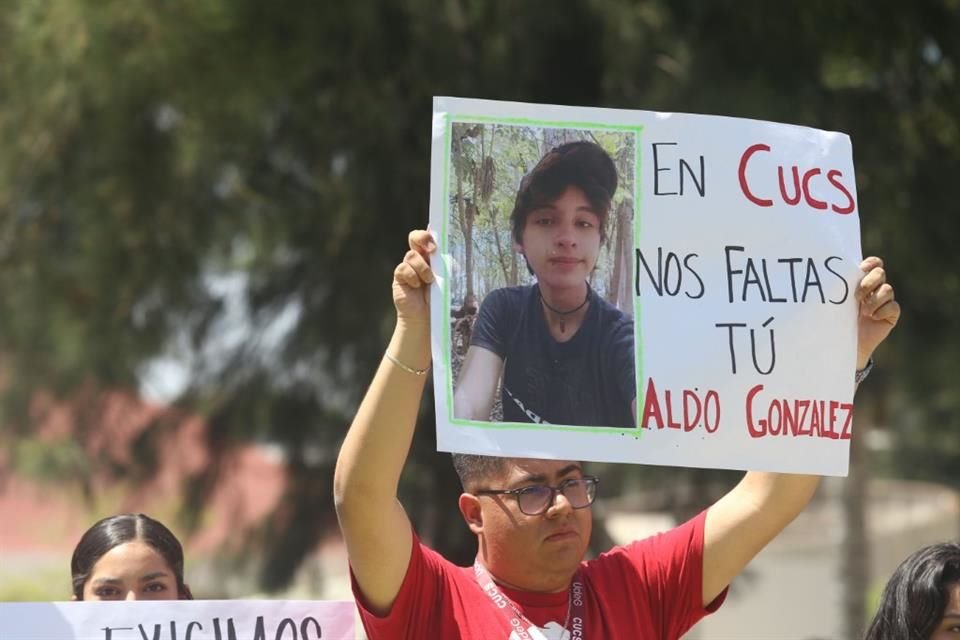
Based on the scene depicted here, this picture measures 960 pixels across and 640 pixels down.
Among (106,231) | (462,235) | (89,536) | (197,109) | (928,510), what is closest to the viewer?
(462,235)

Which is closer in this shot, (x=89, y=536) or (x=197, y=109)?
(x=89, y=536)

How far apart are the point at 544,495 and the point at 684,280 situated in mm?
461

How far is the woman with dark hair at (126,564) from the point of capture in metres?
2.70

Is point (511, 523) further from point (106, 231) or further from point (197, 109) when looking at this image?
point (106, 231)

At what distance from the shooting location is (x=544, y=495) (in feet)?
7.85

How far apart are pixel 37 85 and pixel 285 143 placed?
1176 millimetres

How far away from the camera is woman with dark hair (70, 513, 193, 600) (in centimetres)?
270

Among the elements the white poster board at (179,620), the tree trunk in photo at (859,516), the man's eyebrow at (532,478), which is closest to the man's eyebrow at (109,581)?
the white poster board at (179,620)

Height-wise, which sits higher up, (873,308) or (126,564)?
(873,308)

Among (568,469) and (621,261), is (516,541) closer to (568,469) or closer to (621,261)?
(568,469)

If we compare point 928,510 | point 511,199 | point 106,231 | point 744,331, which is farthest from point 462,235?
point 928,510

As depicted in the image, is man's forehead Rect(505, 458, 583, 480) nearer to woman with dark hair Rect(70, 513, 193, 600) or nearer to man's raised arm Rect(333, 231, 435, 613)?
man's raised arm Rect(333, 231, 435, 613)

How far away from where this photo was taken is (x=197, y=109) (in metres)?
6.10

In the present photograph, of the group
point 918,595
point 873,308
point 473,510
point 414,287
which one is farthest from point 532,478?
point 918,595
